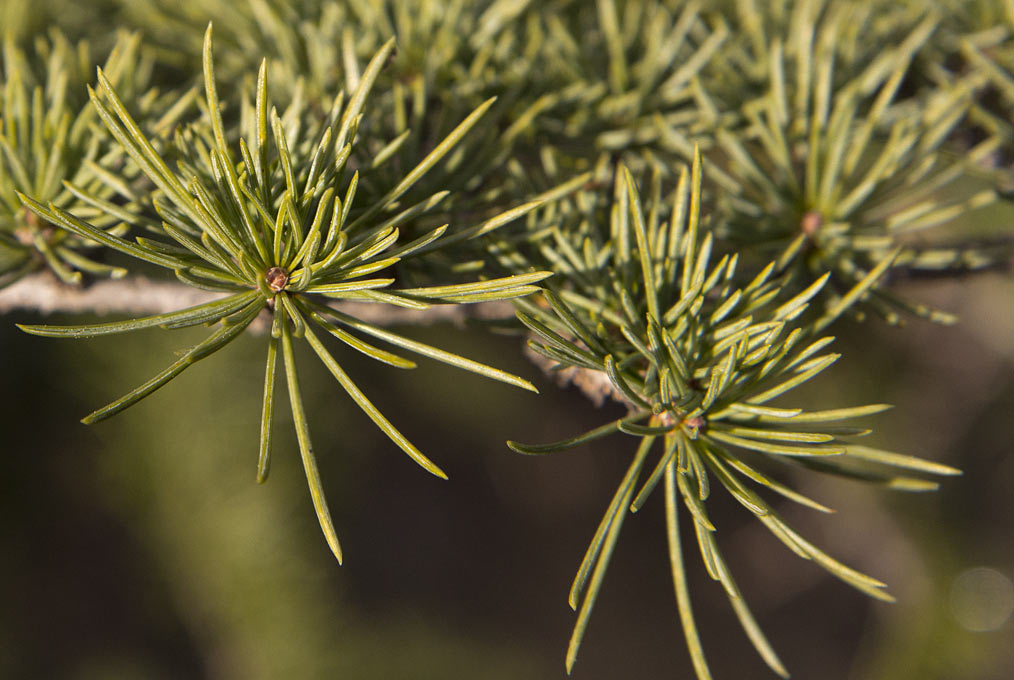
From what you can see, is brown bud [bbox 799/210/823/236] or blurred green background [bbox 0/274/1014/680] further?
blurred green background [bbox 0/274/1014/680]

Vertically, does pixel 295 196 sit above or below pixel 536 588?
above

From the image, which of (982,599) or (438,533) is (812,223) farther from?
(438,533)

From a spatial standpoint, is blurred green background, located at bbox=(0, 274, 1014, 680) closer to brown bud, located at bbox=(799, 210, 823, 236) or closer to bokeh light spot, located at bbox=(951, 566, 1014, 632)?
bokeh light spot, located at bbox=(951, 566, 1014, 632)

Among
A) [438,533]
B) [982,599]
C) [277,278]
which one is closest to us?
[277,278]

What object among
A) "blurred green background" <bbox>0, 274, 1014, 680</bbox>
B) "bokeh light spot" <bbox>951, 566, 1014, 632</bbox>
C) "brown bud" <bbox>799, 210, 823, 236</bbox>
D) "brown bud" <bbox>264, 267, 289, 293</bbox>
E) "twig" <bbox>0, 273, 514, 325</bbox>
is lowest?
"blurred green background" <bbox>0, 274, 1014, 680</bbox>

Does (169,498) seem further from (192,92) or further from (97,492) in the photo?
(192,92)

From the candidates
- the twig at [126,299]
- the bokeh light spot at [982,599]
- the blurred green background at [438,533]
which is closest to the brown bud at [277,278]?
the twig at [126,299]

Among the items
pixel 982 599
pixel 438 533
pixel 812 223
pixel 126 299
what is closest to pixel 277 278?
pixel 126 299

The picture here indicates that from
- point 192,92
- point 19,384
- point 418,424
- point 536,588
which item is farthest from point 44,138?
point 536,588

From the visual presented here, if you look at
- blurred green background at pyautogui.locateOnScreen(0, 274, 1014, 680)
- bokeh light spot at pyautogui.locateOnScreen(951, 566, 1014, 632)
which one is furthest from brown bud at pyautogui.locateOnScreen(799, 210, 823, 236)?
bokeh light spot at pyautogui.locateOnScreen(951, 566, 1014, 632)
